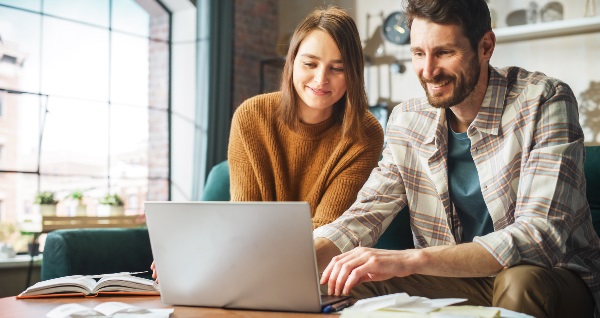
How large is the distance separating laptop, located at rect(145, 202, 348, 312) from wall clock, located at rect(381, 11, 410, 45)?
4289mm

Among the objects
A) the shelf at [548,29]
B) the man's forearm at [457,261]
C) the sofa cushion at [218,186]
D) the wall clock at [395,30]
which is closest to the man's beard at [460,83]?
the man's forearm at [457,261]

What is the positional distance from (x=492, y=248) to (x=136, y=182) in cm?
405

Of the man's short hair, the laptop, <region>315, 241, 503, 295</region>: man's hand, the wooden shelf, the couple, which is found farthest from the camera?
the wooden shelf

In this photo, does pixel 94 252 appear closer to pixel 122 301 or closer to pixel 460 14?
pixel 122 301

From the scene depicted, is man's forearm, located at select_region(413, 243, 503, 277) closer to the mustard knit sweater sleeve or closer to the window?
the mustard knit sweater sleeve

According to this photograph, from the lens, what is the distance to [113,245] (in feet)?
8.55

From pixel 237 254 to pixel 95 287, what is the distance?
482 millimetres

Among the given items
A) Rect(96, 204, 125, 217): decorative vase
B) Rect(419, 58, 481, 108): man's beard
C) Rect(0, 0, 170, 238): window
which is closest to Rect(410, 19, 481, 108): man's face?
Rect(419, 58, 481, 108): man's beard

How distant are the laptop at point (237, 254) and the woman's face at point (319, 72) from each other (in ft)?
2.99

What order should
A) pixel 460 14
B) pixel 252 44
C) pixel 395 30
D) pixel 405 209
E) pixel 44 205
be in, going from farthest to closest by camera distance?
pixel 252 44 < pixel 395 30 < pixel 44 205 < pixel 405 209 < pixel 460 14

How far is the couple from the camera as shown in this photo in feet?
5.21

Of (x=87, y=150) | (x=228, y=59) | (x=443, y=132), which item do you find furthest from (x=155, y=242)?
(x=228, y=59)

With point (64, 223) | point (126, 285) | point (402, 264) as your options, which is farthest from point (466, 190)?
point (64, 223)

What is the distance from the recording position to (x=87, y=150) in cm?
496
